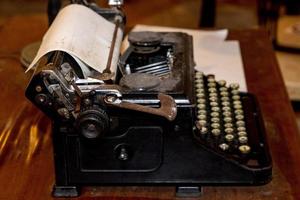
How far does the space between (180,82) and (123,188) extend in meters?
0.25

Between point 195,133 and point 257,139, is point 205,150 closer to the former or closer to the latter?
point 195,133

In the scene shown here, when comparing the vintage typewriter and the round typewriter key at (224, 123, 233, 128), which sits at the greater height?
the vintage typewriter

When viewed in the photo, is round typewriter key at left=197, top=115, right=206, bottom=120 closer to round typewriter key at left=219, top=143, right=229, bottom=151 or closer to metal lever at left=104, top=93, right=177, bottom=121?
round typewriter key at left=219, top=143, right=229, bottom=151

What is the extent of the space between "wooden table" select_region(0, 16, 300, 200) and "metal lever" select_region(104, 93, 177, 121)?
0.71 feet

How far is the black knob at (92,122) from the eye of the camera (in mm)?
1270

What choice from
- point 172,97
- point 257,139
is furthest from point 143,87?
point 257,139

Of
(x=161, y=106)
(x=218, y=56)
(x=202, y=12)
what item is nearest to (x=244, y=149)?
(x=161, y=106)

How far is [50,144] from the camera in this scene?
1.59 metres

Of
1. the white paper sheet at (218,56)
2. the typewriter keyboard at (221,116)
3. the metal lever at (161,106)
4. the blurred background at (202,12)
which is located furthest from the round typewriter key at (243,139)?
the blurred background at (202,12)

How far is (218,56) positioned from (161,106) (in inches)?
32.0

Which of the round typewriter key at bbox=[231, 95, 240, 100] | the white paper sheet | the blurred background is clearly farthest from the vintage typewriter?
the blurred background

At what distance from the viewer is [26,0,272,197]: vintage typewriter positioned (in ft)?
4.23

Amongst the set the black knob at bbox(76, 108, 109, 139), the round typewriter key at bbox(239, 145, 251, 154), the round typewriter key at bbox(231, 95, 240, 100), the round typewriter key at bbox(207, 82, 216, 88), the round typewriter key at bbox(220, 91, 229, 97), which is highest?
the black knob at bbox(76, 108, 109, 139)

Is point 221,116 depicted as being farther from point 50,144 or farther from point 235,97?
point 50,144
